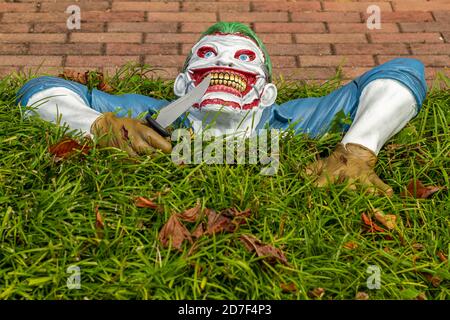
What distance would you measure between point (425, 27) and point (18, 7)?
105 inches

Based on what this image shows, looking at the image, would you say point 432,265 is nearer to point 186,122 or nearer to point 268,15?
point 186,122

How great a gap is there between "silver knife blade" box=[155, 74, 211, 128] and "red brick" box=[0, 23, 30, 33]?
2081 mm

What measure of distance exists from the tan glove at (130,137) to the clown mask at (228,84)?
242 millimetres

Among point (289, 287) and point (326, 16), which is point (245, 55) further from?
point (326, 16)

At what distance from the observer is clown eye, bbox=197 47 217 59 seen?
4090 mm

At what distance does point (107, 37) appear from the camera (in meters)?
5.63

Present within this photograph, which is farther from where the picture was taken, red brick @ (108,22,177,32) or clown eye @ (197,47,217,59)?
red brick @ (108,22,177,32)

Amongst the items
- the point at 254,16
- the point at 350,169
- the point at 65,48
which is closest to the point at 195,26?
the point at 254,16

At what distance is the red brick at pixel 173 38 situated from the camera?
5.59m

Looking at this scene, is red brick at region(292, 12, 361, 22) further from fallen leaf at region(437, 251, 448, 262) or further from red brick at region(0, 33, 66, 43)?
Result: fallen leaf at region(437, 251, 448, 262)

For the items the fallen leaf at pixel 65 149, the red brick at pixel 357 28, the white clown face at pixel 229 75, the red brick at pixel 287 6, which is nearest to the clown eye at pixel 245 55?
the white clown face at pixel 229 75

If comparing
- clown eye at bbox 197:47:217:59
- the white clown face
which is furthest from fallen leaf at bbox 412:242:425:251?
clown eye at bbox 197:47:217:59

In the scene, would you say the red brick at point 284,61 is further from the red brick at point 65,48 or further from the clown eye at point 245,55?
the clown eye at point 245,55

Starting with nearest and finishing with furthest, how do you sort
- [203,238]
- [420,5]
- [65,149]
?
[203,238]
[65,149]
[420,5]
